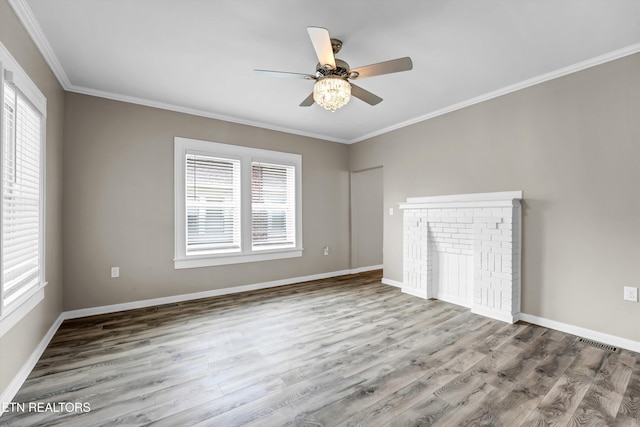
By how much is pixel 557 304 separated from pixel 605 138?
1.71 meters

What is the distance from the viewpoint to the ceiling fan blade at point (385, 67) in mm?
2180

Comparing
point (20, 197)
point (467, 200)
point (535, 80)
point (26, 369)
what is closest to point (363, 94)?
point (535, 80)

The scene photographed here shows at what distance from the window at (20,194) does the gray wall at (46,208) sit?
0.12 metres

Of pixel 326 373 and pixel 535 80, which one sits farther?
pixel 535 80

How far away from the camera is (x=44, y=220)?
269 centimetres

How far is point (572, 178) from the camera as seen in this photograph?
3.00 meters

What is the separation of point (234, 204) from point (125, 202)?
4.59 feet

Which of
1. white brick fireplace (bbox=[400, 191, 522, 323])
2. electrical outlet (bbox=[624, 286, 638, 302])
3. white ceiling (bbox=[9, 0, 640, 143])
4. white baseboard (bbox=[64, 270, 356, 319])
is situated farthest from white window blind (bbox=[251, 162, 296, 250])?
electrical outlet (bbox=[624, 286, 638, 302])

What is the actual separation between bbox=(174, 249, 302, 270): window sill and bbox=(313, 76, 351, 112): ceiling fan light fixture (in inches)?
113

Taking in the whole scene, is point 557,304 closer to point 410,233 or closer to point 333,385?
point 410,233

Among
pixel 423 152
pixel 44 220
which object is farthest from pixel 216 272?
pixel 423 152

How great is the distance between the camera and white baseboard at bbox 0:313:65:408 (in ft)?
6.19

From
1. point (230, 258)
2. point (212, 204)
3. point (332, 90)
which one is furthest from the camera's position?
point (230, 258)

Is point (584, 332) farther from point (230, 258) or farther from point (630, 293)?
point (230, 258)
